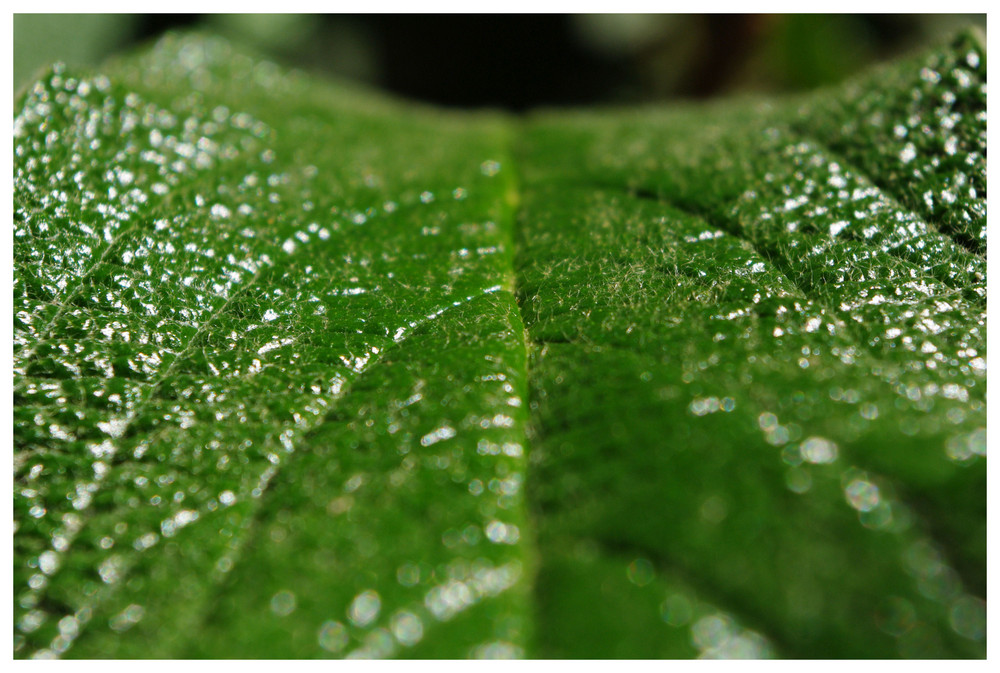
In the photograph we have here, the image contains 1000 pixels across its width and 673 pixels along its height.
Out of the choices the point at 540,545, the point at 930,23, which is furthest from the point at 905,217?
the point at 930,23

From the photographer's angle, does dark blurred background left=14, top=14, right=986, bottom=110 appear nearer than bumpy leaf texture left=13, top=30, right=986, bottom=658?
No

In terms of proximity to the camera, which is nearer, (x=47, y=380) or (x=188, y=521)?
(x=188, y=521)

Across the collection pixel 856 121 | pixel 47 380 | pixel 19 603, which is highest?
pixel 856 121

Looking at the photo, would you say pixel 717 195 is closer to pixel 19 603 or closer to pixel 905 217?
pixel 905 217

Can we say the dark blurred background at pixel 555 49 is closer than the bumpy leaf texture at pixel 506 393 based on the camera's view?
No
